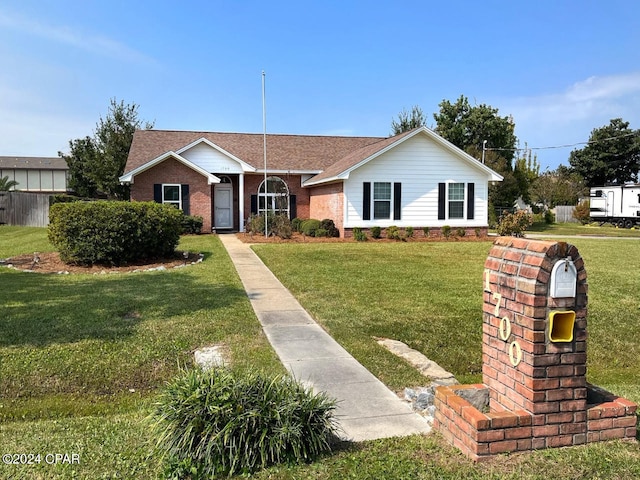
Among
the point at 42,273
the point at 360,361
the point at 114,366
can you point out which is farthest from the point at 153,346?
the point at 42,273

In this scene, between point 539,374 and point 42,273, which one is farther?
point 42,273

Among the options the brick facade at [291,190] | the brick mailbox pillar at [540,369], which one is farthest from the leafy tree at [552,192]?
the brick mailbox pillar at [540,369]

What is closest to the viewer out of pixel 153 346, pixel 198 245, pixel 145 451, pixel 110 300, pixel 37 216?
pixel 145 451

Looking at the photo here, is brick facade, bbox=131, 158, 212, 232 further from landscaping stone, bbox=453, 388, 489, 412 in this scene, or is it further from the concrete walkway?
landscaping stone, bbox=453, 388, 489, 412

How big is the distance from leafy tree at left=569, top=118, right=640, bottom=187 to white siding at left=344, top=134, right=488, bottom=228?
112 ft

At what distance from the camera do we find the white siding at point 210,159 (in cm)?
2431

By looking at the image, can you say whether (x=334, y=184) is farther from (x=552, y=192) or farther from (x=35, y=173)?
(x=35, y=173)

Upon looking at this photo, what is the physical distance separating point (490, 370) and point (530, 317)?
69 centimetres

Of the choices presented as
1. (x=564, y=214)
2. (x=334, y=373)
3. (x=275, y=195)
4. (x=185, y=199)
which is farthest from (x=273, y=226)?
(x=564, y=214)

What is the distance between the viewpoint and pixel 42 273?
38.9 ft

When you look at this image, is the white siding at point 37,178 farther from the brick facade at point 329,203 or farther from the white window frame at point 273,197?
the brick facade at point 329,203

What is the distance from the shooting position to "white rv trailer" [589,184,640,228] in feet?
117

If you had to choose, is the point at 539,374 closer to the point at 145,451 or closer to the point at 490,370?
the point at 490,370

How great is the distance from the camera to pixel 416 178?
22.1 m
